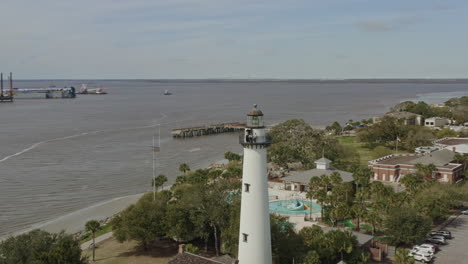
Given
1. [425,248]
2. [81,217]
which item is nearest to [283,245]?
[425,248]

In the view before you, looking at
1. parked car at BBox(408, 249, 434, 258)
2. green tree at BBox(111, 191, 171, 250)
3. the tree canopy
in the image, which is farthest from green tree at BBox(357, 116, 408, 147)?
green tree at BBox(111, 191, 171, 250)

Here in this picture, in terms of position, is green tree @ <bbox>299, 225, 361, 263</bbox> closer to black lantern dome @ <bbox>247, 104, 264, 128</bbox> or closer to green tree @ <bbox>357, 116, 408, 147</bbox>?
black lantern dome @ <bbox>247, 104, 264, 128</bbox>

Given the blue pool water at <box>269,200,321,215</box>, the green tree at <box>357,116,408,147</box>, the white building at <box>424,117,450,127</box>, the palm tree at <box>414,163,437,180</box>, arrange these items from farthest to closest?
the white building at <box>424,117,450,127</box> → the green tree at <box>357,116,408,147</box> → the palm tree at <box>414,163,437,180</box> → the blue pool water at <box>269,200,321,215</box>

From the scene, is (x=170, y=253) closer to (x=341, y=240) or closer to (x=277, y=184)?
(x=341, y=240)

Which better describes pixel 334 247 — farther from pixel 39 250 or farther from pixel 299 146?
pixel 299 146

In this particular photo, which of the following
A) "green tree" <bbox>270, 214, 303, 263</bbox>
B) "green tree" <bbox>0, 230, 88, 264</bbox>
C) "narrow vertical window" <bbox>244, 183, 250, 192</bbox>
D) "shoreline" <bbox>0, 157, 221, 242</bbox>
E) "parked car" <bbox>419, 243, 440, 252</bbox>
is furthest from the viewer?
"shoreline" <bbox>0, 157, 221, 242</bbox>

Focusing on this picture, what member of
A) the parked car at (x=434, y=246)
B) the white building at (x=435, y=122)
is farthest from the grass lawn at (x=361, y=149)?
the parked car at (x=434, y=246)

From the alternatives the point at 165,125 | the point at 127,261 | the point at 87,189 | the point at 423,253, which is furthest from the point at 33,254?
the point at 165,125
